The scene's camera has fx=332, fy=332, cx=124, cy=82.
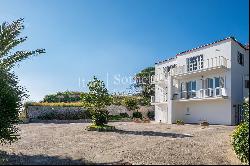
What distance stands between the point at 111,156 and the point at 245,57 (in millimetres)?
28156

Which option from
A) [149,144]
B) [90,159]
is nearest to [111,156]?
[90,159]

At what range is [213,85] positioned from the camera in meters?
38.5

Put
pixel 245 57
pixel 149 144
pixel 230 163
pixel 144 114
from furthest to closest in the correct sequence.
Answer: pixel 144 114
pixel 245 57
pixel 149 144
pixel 230 163

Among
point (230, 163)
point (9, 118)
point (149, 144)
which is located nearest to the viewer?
point (230, 163)

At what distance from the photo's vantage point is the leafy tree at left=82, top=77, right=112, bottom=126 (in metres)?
31.6

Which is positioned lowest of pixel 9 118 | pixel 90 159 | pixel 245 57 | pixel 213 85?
pixel 90 159

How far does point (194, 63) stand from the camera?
134ft

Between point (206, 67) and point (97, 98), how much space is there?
14.5 metres

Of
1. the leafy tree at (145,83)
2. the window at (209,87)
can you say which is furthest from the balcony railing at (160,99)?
the leafy tree at (145,83)

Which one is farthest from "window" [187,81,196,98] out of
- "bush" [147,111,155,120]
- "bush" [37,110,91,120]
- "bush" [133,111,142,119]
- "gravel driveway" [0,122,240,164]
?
"gravel driveway" [0,122,240,164]

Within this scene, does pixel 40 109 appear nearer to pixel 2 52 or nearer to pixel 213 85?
pixel 213 85

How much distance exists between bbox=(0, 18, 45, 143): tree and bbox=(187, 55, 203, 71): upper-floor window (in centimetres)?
2538

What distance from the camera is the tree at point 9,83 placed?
17031mm

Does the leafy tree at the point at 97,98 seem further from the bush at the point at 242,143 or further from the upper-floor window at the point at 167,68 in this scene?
the bush at the point at 242,143
